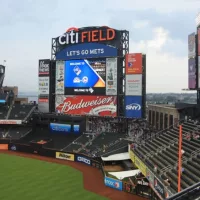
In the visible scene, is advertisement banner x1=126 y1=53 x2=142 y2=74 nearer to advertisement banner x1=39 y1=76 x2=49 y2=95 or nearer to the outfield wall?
the outfield wall

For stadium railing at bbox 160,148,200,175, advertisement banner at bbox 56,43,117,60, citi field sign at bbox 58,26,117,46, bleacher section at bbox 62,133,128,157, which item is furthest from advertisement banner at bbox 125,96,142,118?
stadium railing at bbox 160,148,200,175

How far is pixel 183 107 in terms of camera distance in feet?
150

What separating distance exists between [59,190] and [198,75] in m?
21.3

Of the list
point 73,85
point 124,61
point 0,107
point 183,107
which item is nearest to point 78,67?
point 73,85

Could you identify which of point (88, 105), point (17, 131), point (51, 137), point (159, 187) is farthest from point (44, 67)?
point (159, 187)

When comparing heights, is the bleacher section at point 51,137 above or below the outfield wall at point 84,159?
above

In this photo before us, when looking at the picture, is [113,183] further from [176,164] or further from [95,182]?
[176,164]

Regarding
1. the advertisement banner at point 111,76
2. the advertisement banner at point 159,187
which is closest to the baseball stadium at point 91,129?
the advertisement banner at point 111,76

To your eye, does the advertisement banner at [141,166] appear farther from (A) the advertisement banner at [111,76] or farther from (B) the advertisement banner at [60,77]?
(B) the advertisement banner at [60,77]

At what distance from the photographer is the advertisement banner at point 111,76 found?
46.7 m

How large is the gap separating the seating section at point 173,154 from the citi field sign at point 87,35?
20263 millimetres

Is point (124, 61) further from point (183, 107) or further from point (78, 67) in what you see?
point (183, 107)

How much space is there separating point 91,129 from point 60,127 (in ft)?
18.7

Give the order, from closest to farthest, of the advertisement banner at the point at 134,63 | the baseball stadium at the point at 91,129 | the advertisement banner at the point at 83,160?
the baseball stadium at the point at 91,129 < the advertisement banner at the point at 83,160 < the advertisement banner at the point at 134,63
